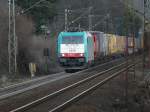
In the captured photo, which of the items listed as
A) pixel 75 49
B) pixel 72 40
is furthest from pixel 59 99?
pixel 72 40

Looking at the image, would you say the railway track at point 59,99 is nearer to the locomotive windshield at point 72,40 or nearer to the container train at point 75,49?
the container train at point 75,49

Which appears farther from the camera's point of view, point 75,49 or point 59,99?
point 75,49

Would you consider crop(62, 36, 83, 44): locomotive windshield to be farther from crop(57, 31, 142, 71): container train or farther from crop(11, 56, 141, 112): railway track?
crop(11, 56, 141, 112): railway track

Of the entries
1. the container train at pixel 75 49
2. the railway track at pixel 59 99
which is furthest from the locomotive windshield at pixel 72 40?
the railway track at pixel 59 99

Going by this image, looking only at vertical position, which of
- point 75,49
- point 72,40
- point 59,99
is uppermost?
point 72,40

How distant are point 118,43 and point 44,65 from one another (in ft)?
52.3

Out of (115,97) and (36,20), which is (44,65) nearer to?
(36,20)

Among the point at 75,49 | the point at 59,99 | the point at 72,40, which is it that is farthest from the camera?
the point at 72,40

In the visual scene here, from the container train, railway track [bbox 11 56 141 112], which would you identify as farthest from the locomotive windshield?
railway track [bbox 11 56 141 112]

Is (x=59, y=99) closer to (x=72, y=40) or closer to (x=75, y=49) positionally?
(x=75, y=49)

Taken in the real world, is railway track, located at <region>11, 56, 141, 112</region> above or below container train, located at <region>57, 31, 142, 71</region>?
below

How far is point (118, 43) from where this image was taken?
209ft

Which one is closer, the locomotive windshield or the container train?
the container train

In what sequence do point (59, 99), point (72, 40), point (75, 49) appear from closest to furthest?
point (59, 99) → point (75, 49) → point (72, 40)
